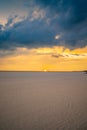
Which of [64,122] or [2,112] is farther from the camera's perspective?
[2,112]

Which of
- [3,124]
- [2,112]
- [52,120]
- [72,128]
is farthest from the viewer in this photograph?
[2,112]

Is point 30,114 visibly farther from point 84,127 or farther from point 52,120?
point 84,127

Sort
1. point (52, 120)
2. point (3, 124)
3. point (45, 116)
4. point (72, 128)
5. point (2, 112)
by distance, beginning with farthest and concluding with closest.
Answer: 1. point (2, 112)
2. point (45, 116)
3. point (52, 120)
4. point (3, 124)
5. point (72, 128)

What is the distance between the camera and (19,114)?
94.2 ft

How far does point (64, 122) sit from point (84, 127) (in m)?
3.23

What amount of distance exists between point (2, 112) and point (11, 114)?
2090mm

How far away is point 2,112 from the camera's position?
29859 millimetres

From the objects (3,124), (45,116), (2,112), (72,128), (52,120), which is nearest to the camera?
(72,128)

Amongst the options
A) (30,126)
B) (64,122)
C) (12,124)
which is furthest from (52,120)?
(12,124)

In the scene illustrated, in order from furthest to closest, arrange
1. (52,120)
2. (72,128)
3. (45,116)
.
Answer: (45,116) → (52,120) → (72,128)

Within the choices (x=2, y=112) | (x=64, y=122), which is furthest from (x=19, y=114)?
(x=64, y=122)

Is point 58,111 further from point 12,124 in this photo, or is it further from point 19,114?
point 12,124

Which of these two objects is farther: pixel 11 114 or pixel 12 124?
pixel 11 114

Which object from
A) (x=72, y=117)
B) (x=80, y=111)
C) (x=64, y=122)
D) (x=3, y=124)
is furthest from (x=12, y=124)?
(x=80, y=111)
